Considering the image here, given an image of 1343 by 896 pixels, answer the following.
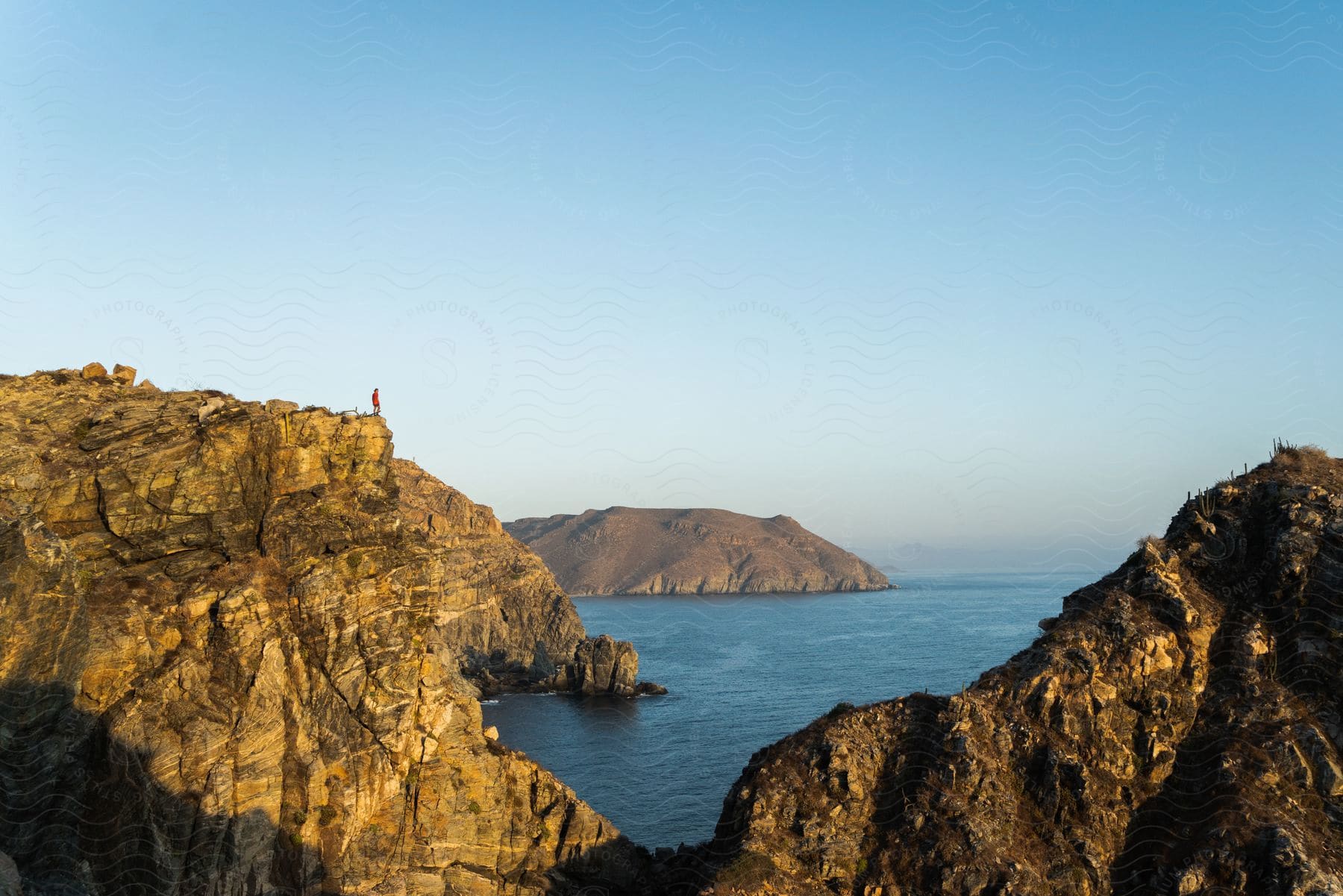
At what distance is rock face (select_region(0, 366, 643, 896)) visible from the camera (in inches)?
1091

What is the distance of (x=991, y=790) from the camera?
33.3 m

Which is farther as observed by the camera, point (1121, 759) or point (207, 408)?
point (207, 408)

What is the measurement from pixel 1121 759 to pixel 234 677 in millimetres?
33948

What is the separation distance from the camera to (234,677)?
31703mm

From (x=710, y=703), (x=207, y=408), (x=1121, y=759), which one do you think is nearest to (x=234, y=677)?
(x=207, y=408)

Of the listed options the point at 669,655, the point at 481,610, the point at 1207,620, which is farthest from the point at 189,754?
the point at 669,655

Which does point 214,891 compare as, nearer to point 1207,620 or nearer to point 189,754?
point 189,754

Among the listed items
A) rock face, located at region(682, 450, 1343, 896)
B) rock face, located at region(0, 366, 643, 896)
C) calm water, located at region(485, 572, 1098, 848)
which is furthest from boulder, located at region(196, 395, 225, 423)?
calm water, located at region(485, 572, 1098, 848)

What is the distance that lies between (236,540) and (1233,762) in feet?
130

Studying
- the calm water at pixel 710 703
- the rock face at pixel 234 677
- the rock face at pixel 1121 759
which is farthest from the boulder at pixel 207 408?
the calm water at pixel 710 703

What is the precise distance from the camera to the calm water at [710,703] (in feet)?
208

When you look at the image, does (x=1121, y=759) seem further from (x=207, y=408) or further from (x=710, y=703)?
(x=710, y=703)

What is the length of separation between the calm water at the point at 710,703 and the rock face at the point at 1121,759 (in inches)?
867

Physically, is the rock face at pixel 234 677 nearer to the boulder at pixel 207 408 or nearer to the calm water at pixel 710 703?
the boulder at pixel 207 408
